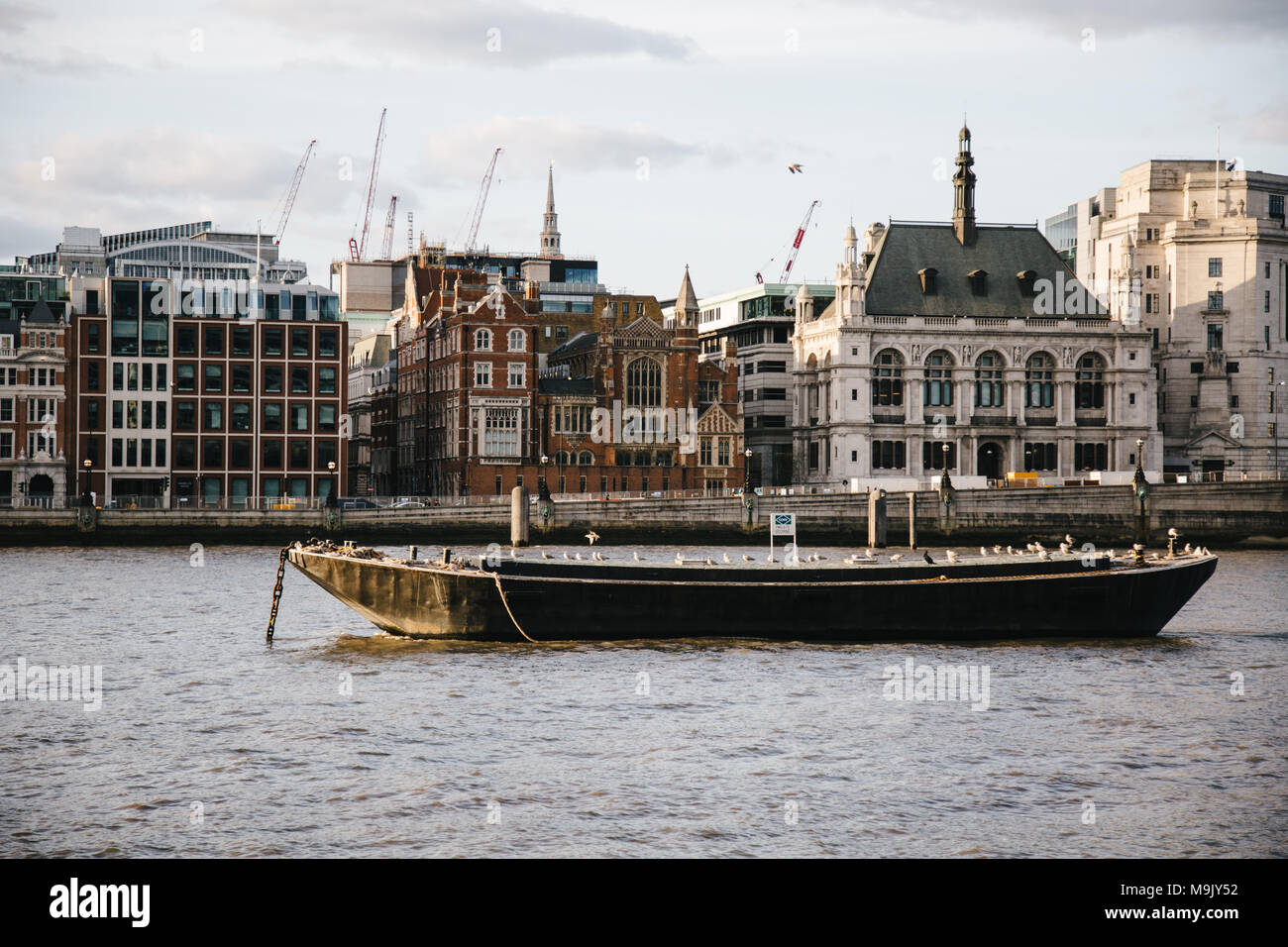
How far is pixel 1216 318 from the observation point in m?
146

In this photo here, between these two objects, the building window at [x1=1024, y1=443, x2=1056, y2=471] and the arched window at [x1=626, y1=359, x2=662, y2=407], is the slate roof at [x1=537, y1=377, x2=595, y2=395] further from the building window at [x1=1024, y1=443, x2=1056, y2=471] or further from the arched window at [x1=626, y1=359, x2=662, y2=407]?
the building window at [x1=1024, y1=443, x2=1056, y2=471]

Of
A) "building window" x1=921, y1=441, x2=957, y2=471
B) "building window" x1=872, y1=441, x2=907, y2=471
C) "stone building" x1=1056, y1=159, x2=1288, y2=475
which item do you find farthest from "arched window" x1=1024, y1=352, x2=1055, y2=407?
"building window" x1=872, y1=441, x2=907, y2=471

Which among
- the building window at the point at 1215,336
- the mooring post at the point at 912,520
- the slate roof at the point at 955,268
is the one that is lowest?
the mooring post at the point at 912,520

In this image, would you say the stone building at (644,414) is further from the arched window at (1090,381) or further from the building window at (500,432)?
the arched window at (1090,381)

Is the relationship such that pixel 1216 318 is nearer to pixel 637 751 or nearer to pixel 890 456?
pixel 890 456

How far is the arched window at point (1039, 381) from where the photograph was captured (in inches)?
5492

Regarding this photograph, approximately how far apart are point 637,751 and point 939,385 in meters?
112

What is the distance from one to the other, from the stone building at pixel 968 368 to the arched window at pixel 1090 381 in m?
0.09

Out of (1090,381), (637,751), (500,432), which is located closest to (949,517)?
(1090,381)

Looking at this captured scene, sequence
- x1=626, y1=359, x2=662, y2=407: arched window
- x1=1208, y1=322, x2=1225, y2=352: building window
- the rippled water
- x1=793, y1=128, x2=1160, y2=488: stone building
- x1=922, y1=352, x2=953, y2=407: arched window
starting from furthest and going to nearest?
x1=1208, y1=322, x2=1225, y2=352: building window, x1=922, y1=352, x2=953, y2=407: arched window, x1=793, y1=128, x2=1160, y2=488: stone building, x1=626, y1=359, x2=662, y2=407: arched window, the rippled water

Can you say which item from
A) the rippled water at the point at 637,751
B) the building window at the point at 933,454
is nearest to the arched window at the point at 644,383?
the building window at the point at 933,454

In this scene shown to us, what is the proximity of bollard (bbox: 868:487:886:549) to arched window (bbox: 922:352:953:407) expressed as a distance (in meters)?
35.5

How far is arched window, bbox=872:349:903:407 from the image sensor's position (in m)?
137
